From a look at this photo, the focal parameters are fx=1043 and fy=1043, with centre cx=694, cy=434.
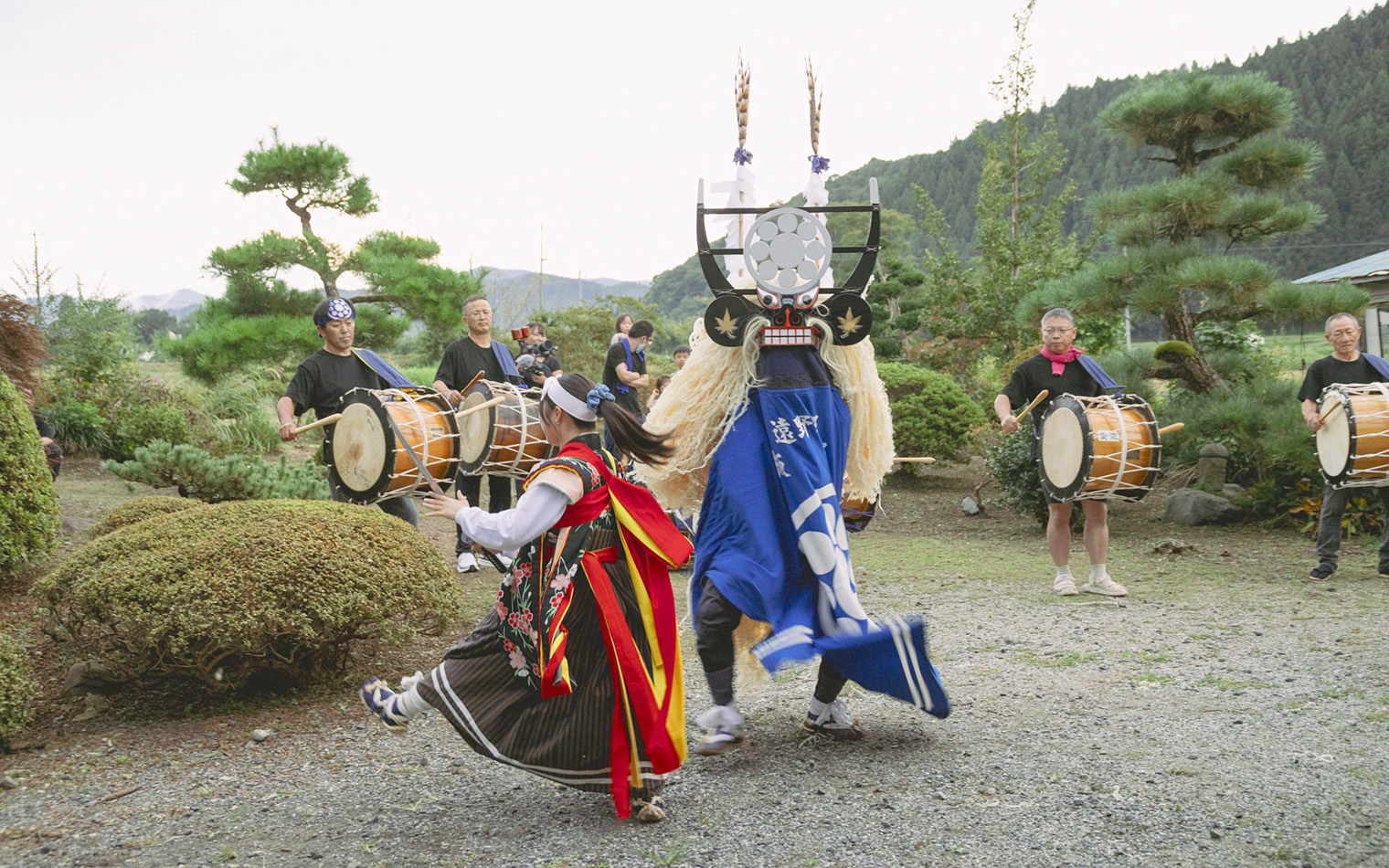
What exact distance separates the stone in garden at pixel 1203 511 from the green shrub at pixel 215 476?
7.16 metres

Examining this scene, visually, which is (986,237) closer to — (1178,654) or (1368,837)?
(1178,654)

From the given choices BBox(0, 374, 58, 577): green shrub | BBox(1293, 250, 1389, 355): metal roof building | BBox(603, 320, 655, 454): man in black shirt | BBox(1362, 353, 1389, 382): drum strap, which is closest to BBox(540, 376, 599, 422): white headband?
BBox(0, 374, 58, 577): green shrub

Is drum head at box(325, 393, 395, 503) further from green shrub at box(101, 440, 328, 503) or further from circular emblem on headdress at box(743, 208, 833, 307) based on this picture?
green shrub at box(101, 440, 328, 503)

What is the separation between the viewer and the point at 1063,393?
6188mm

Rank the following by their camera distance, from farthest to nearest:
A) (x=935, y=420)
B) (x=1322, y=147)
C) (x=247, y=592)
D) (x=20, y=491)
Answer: (x=1322, y=147) < (x=935, y=420) < (x=20, y=491) < (x=247, y=592)

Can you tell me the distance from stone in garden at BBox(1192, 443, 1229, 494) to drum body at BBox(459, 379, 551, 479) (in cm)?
635

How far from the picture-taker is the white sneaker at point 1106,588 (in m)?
6.18

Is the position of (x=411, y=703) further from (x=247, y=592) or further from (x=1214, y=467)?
(x=1214, y=467)

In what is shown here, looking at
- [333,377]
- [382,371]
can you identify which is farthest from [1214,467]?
[333,377]

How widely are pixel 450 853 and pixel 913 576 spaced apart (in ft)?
16.0

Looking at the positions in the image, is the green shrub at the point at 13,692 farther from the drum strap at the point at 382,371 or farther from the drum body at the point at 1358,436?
the drum body at the point at 1358,436

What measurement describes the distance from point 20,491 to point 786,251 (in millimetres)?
4082

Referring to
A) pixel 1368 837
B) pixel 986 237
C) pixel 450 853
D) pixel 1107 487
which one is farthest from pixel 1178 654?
pixel 986 237

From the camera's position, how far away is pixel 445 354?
256 inches
